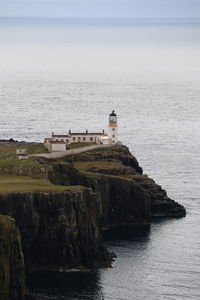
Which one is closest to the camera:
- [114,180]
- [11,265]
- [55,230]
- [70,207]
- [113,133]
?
[11,265]

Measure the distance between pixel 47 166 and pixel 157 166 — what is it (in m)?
41.1

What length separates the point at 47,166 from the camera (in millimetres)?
143750

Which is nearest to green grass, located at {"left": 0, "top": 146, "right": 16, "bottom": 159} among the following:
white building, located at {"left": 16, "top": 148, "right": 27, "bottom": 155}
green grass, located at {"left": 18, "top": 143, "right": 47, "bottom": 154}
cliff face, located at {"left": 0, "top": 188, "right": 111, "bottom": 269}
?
white building, located at {"left": 16, "top": 148, "right": 27, "bottom": 155}

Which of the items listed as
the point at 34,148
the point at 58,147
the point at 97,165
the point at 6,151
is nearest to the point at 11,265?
the point at 97,165

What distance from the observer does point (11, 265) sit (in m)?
112

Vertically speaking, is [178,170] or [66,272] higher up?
[178,170]

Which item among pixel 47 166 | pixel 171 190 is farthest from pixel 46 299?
pixel 171 190

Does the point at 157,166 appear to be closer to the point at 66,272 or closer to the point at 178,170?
the point at 178,170

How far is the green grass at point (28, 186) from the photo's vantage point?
5080 inches

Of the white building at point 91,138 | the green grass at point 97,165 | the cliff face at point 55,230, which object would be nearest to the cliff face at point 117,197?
the green grass at point 97,165

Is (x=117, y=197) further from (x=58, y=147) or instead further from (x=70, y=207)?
(x=70, y=207)

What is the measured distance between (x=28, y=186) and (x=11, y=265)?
2125 cm

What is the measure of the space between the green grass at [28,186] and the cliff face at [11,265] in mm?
14296

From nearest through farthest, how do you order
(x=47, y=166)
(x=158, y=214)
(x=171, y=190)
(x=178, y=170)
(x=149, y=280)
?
(x=149, y=280) < (x=47, y=166) < (x=158, y=214) < (x=171, y=190) < (x=178, y=170)
